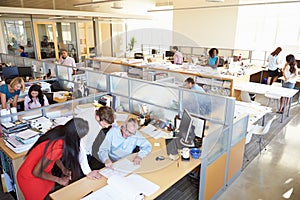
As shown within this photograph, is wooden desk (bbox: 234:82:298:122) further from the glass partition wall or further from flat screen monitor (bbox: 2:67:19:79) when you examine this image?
the glass partition wall

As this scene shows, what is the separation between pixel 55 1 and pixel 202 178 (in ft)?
25.2

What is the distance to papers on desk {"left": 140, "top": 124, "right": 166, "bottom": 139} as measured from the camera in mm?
2848

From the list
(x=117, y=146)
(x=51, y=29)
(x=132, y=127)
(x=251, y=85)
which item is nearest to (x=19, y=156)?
(x=117, y=146)

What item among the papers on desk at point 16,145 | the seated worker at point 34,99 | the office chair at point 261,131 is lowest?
the office chair at point 261,131

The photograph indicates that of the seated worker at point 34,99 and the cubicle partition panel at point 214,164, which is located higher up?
the seated worker at point 34,99

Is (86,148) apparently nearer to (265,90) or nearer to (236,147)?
(236,147)

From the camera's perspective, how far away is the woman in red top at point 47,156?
1834 millimetres

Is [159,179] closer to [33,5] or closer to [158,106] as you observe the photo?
[158,106]

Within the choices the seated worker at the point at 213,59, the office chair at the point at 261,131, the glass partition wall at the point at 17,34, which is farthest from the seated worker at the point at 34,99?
the glass partition wall at the point at 17,34

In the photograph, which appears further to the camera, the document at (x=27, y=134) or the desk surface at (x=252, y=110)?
the desk surface at (x=252, y=110)

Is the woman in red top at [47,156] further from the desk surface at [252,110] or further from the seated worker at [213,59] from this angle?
the seated worker at [213,59]

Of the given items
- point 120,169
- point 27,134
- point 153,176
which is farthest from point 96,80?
point 153,176

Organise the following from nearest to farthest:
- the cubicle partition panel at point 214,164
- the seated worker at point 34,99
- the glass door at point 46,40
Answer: the cubicle partition panel at point 214,164, the seated worker at point 34,99, the glass door at point 46,40

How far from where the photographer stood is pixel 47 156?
1830 mm
